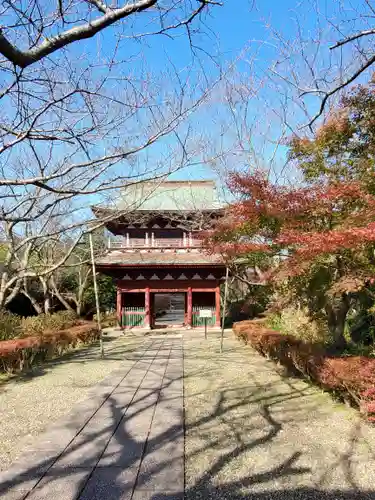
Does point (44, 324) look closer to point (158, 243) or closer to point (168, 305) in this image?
point (158, 243)

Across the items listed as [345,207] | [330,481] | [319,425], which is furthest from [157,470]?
[345,207]

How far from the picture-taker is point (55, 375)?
8461 mm

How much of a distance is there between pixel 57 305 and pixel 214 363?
17.9m

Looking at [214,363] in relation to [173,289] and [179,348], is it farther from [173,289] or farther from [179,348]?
[173,289]

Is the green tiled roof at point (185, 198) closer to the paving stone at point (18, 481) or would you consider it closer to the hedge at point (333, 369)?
the hedge at point (333, 369)

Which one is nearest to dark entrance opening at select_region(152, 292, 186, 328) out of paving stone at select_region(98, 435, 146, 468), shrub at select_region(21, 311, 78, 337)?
shrub at select_region(21, 311, 78, 337)

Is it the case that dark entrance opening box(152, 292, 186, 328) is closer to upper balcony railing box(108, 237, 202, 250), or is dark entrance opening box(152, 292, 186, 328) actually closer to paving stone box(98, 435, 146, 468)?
upper balcony railing box(108, 237, 202, 250)

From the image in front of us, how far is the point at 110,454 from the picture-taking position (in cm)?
389

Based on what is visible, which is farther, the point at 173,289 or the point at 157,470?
the point at 173,289

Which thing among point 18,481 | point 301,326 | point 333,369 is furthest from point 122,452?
point 301,326

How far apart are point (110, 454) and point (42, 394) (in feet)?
11.0

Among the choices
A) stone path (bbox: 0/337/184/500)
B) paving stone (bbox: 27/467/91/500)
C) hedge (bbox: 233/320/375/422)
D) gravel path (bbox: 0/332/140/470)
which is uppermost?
hedge (bbox: 233/320/375/422)

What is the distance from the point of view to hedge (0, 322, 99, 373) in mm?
8625

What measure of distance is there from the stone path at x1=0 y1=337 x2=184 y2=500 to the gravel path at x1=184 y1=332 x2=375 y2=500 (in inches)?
8.0
